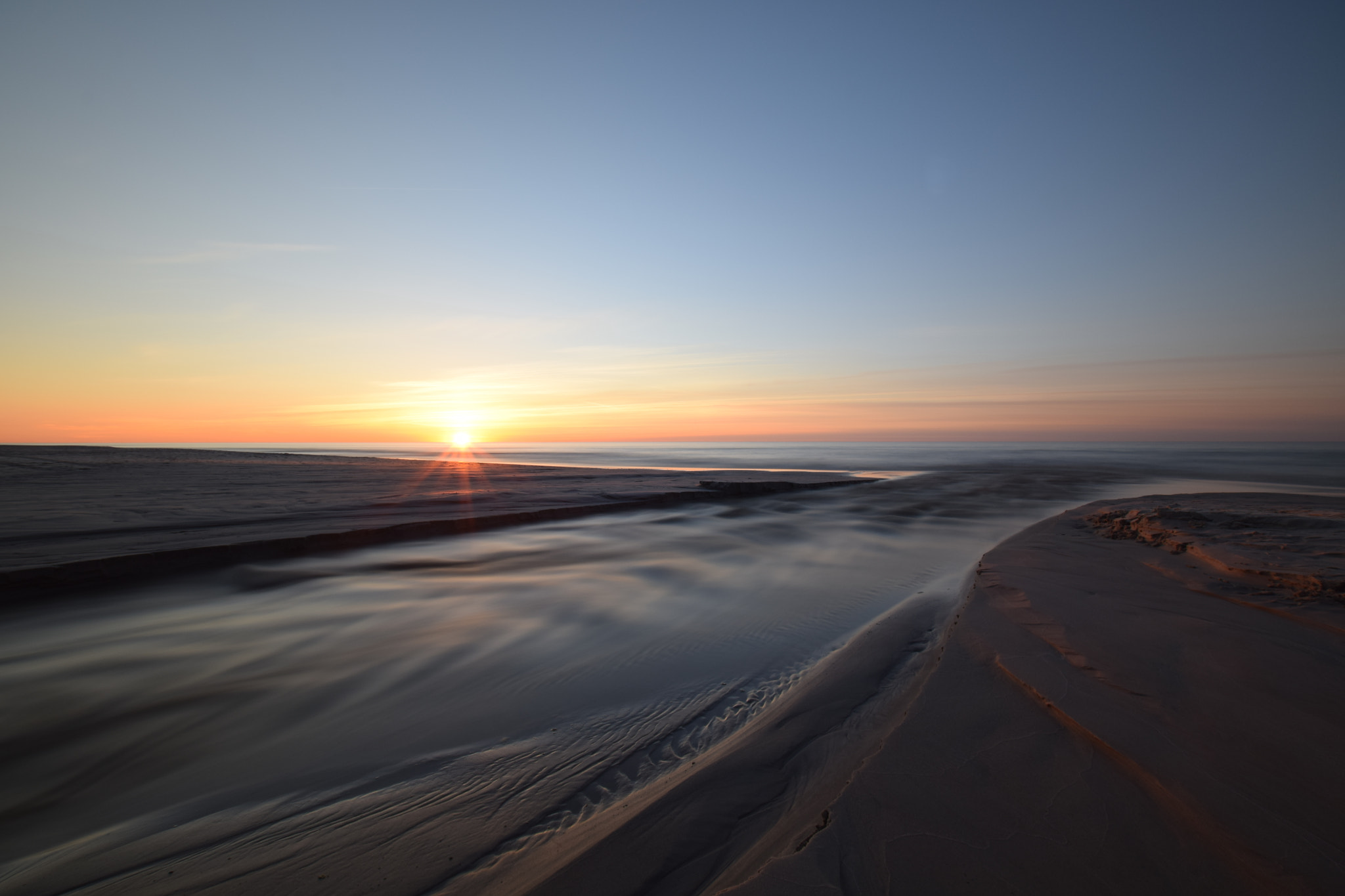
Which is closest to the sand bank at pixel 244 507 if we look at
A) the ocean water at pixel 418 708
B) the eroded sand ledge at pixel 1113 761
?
the ocean water at pixel 418 708

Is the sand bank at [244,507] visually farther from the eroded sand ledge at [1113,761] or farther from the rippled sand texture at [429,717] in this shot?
the eroded sand ledge at [1113,761]

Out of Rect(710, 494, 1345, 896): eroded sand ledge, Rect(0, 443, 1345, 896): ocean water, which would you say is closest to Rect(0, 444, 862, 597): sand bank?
Rect(0, 443, 1345, 896): ocean water

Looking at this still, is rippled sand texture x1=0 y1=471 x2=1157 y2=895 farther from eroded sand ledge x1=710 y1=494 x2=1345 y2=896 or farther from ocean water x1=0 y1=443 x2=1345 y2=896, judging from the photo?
eroded sand ledge x1=710 y1=494 x2=1345 y2=896

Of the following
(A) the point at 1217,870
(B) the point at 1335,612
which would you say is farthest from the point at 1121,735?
(B) the point at 1335,612

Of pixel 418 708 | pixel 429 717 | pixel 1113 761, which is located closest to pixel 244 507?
pixel 418 708

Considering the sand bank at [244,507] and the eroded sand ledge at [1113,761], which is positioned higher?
the sand bank at [244,507]

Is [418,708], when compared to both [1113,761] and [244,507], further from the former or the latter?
[244,507]
